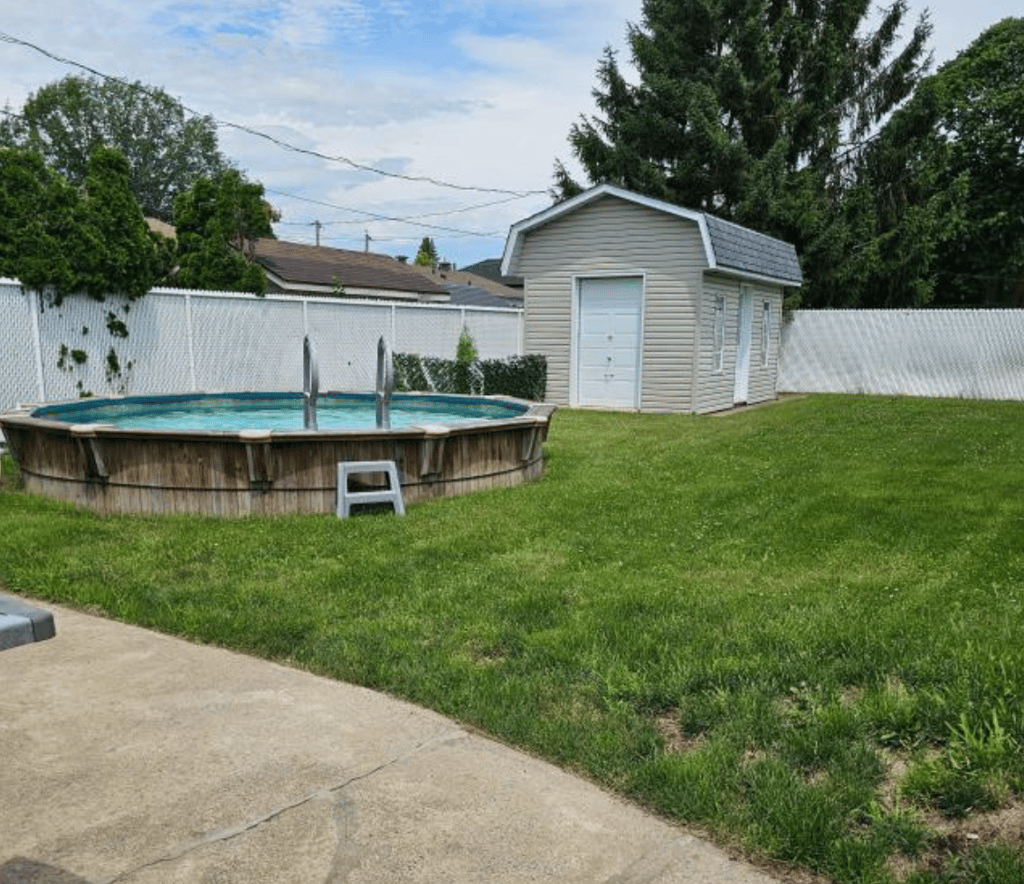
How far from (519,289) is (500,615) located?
51.3 meters

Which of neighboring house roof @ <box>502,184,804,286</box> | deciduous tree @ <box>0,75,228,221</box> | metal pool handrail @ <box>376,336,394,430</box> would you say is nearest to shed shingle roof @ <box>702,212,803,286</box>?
neighboring house roof @ <box>502,184,804,286</box>

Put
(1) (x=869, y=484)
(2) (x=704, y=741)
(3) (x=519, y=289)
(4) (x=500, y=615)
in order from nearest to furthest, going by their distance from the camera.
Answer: (2) (x=704, y=741) → (4) (x=500, y=615) → (1) (x=869, y=484) → (3) (x=519, y=289)

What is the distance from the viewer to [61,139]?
57.1 meters

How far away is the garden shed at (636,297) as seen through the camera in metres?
15.6

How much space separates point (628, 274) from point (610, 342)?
1365 mm

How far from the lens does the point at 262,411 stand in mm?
12039

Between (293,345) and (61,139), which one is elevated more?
(61,139)

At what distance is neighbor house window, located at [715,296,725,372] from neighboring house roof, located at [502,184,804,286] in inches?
27.1

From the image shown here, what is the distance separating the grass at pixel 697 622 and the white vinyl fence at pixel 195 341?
15.1ft

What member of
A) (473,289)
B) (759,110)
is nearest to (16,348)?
(759,110)

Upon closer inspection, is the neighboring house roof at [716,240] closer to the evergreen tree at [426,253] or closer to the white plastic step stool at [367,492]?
the white plastic step stool at [367,492]

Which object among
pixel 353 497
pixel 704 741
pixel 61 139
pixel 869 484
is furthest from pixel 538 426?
pixel 61 139

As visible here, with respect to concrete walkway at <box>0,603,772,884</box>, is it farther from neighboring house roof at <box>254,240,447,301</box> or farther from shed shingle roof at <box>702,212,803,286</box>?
neighboring house roof at <box>254,240,447,301</box>

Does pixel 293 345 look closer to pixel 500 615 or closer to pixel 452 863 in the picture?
pixel 500 615
